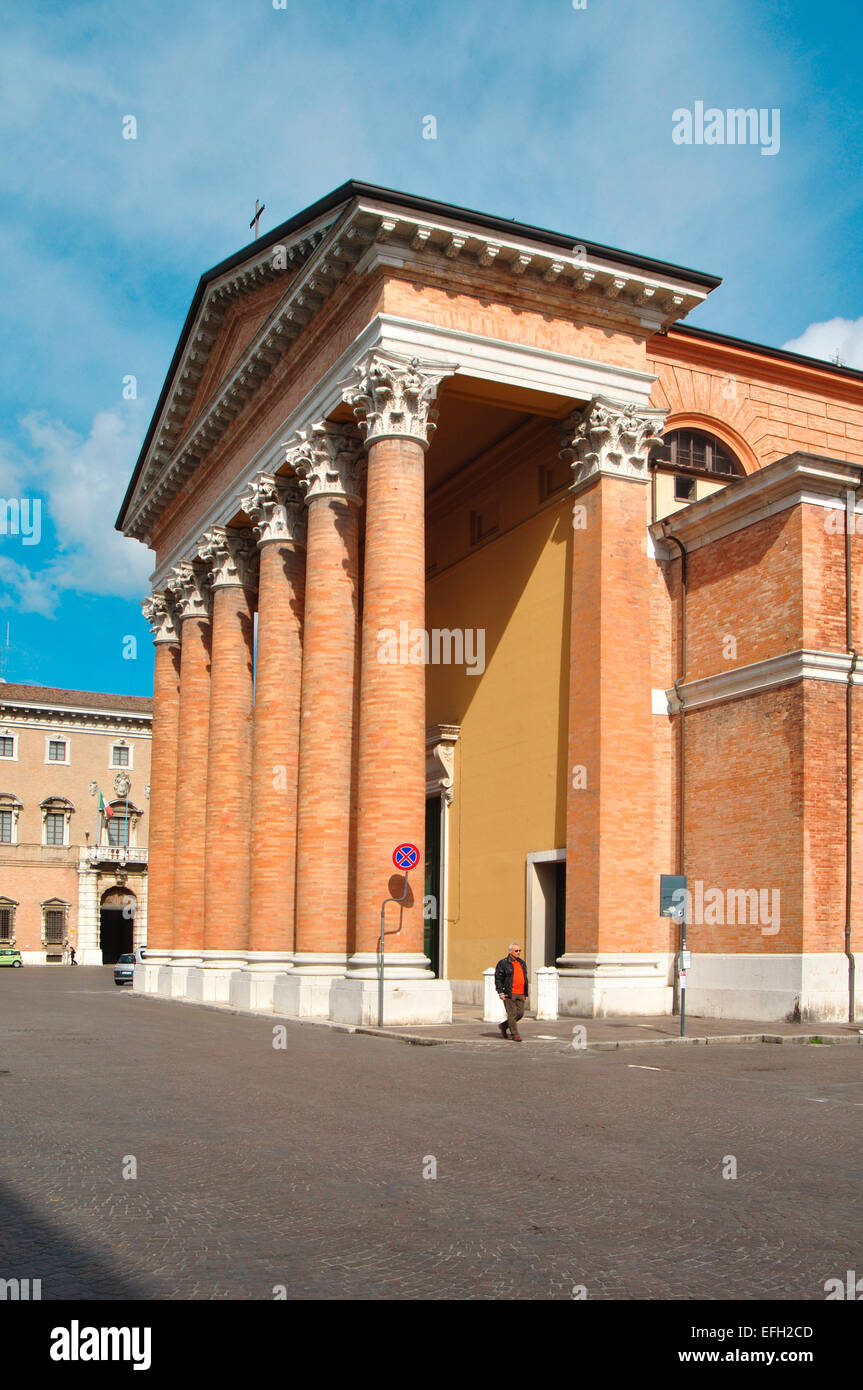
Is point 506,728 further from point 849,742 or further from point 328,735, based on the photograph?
point 849,742

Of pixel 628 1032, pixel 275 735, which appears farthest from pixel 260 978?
pixel 628 1032

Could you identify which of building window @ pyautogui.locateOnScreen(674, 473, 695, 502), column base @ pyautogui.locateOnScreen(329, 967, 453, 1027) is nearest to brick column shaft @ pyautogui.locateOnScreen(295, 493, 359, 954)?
column base @ pyautogui.locateOnScreen(329, 967, 453, 1027)

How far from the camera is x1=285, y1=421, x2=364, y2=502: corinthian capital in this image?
26.2 meters

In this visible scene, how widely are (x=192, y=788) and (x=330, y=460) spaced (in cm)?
1281

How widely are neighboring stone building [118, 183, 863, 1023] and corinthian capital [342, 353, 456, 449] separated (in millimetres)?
53

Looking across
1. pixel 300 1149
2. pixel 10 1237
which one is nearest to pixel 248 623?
pixel 300 1149

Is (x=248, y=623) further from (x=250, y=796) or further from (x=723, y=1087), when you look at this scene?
(x=723, y=1087)

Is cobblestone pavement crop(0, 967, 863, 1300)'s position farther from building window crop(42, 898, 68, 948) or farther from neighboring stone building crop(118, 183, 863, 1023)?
building window crop(42, 898, 68, 948)

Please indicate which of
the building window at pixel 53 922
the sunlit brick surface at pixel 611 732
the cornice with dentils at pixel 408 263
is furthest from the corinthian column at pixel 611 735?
the building window at pixel 53 922

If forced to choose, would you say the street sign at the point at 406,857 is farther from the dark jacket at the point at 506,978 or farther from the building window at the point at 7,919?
the building window at the point at 7,919

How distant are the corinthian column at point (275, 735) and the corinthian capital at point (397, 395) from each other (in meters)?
6.02

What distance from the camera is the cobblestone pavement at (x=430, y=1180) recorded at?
6156 millimetres

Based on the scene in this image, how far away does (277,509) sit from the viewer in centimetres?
2948

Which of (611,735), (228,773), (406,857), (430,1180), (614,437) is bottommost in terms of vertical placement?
(430,1180)
